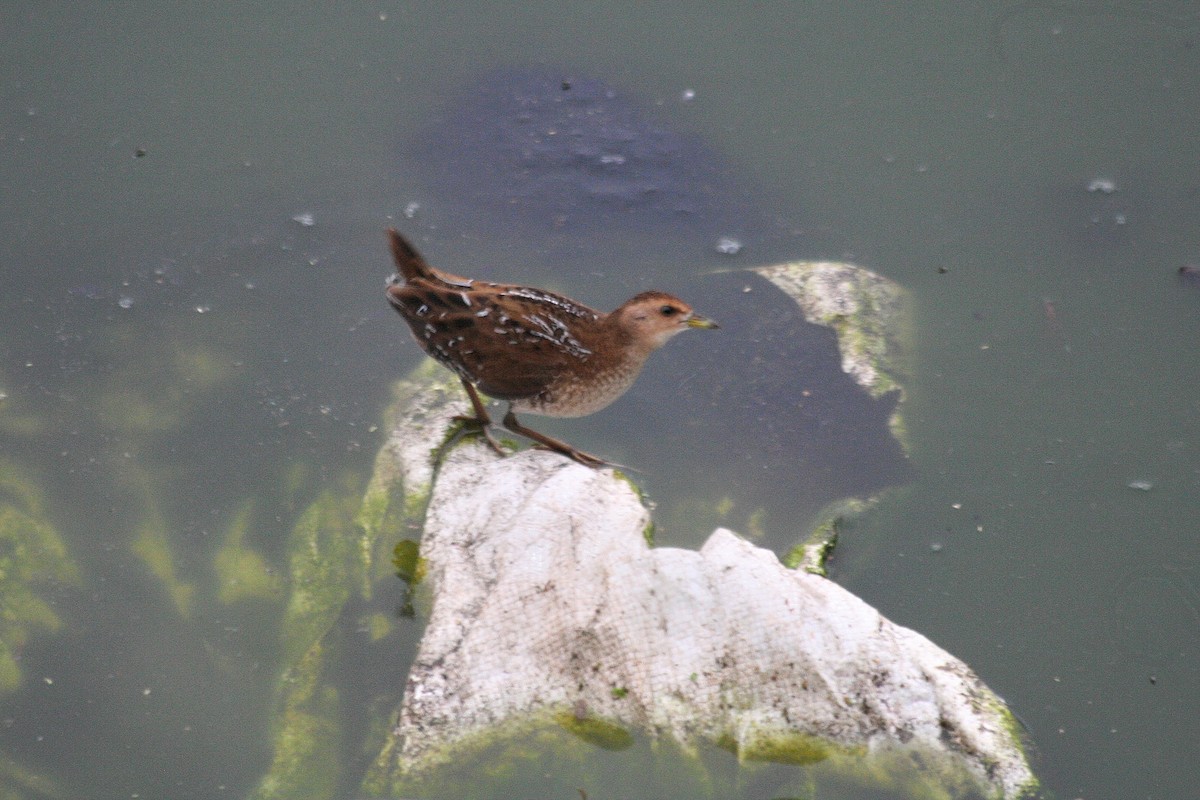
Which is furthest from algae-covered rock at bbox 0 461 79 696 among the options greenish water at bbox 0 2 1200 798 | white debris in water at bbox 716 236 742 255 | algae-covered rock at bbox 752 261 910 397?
algae-covered rock at bbox 752 261 910 397

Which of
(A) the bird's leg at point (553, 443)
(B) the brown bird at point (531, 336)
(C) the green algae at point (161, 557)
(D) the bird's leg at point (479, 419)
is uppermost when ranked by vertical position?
(B) the brown bird at point (531, 336)

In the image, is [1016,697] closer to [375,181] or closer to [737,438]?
[737,438]

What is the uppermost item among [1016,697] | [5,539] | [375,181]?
[375,181]

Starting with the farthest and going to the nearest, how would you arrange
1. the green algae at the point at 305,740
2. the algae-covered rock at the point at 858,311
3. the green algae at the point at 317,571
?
the algae-covered rock at the point at 858,311
the green algae at the point at 317,571
the green algae at the point at 305,740

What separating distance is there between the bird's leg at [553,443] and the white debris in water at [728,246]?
140 cm

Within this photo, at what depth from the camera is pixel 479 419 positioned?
4.71 meters

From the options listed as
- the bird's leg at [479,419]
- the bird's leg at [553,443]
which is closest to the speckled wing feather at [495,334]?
the bird's leg at [479,419]

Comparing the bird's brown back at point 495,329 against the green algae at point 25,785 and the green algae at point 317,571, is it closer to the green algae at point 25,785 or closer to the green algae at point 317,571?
the green algae at point 317,571

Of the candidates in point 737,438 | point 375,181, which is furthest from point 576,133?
point 737,438

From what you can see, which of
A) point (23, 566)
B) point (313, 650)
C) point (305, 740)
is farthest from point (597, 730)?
point (23, 566)

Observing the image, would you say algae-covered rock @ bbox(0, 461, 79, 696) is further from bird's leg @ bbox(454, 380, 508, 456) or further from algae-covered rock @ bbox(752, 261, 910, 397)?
algae-covered rock @ bbox(752, 261, 910, 397)

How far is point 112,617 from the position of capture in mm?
4223

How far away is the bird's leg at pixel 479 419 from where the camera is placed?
4.61 metres

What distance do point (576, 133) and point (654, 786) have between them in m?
3.63
